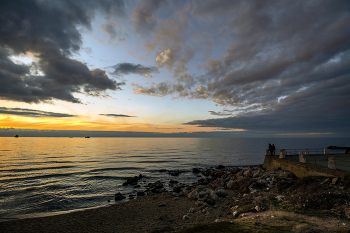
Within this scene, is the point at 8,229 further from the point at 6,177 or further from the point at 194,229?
the point at 6,177

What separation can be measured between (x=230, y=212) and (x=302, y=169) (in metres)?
12.5

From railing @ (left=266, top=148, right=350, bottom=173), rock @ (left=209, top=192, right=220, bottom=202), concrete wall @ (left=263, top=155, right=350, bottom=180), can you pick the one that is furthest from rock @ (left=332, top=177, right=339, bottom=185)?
rock @ (left=209, top=192, right=220, bottom=202)

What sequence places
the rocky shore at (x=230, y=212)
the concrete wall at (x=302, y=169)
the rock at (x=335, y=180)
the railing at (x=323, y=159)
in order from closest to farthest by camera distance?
the rocky shore at (x=230, y=212) → the rock at (x=335, y=180) → the concrete wall at (x=302, y=169) → the railing at (x=323, y=159)

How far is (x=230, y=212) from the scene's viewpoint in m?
12.9

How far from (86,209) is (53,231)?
16.6 feet

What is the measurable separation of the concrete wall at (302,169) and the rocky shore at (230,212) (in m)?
0.77

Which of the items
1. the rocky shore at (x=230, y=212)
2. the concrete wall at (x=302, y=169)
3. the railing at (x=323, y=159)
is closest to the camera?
the rocky shore at (x=230, y=212)

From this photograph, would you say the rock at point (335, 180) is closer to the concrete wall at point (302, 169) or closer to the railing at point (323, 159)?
the concrete wall at point (302, 169)

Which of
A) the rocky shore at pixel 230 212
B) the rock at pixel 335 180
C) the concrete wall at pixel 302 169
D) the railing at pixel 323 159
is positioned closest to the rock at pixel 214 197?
the rocky shore at pixel 230 212

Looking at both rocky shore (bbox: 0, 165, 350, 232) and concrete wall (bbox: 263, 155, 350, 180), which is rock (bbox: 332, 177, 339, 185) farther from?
concrete wall (bbox: 263, 155, 350, 180)

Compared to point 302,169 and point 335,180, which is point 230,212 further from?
point 302,169

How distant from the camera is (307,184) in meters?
14.9

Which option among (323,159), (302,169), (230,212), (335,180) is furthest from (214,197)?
(323,159)

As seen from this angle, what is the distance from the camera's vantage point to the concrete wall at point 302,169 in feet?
49.1
